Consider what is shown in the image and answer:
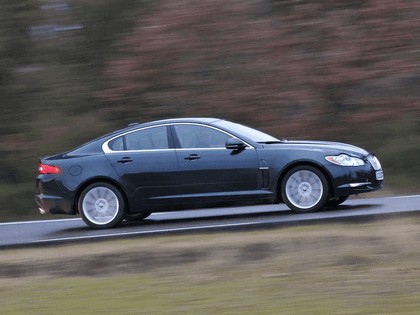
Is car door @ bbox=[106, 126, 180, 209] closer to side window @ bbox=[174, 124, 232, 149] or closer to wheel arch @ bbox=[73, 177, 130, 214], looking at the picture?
wheel arch @ bbox=[73, 177, 130, 214]

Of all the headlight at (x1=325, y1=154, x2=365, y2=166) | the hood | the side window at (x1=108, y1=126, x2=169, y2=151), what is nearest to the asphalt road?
the headlight at (x1=325, y1=154, x2=365, y2=166)

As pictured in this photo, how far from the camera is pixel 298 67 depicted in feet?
69.6

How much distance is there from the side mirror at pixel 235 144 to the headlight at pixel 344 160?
1.21 metres

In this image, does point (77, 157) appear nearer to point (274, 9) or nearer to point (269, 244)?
point (269, 244)

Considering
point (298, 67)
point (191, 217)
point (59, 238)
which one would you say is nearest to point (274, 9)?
point (298, 67)

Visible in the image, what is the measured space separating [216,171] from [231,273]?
3.58m

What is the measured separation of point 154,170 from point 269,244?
309cm

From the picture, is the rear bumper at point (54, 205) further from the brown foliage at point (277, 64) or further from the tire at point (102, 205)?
the brown foliage at point (277, 64)

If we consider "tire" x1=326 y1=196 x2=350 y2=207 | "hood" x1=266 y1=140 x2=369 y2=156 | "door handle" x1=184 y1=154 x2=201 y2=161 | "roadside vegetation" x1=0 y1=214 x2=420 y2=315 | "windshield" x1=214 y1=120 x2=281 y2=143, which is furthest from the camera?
"tire" x1=326 y1=196 x2=350 y2=207

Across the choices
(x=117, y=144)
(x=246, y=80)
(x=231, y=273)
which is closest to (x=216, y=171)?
(x=117, y=144)

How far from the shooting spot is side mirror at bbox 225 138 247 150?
13.8 meters

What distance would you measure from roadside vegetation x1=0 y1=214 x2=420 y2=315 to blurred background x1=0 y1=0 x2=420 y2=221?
878 cm

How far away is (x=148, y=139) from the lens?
14.3 m

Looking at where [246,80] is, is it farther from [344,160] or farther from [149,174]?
[344,160]
